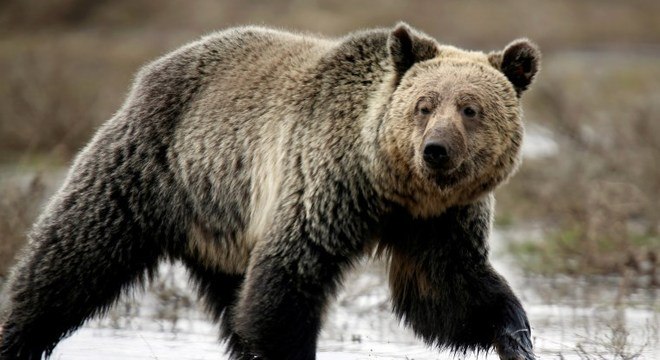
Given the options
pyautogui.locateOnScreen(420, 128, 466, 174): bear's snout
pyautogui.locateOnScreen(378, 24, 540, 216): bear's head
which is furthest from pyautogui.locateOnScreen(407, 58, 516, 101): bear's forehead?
pyautogui.locateOnScreen(420, 128, 466, 174): bear's snout

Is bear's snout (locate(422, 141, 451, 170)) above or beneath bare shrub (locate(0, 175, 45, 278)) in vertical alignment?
beneath

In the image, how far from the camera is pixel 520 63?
6324 millimetres

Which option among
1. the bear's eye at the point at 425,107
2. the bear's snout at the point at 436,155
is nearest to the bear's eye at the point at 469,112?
the bear's eye at the point at 425,107

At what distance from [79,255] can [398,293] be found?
180 cm

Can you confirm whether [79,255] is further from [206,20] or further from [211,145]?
[206,20]

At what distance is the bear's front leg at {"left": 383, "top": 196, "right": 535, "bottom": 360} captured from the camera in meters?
6.37

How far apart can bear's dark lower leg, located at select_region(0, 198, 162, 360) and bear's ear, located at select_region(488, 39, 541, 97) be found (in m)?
2.23

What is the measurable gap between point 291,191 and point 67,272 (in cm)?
144

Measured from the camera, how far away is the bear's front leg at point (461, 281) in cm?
637

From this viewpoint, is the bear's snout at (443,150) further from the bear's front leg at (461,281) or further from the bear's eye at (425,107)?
the bear's front leg at (461,281)

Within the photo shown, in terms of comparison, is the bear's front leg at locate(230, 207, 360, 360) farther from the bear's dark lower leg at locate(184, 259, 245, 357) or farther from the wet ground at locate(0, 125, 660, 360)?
the bear's dark lower leg at locate(184, 259, 245, 357)

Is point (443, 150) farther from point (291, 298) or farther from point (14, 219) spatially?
point (14, 219)

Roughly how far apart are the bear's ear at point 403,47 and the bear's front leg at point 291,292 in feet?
3.17

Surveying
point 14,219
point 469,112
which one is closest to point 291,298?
point 469,112
